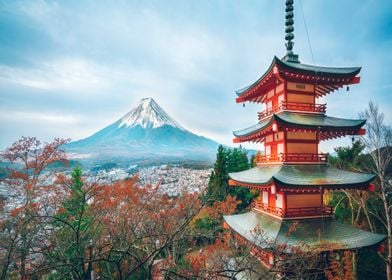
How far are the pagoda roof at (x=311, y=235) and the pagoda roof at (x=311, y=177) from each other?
1.59m

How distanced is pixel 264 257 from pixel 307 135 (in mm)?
5150

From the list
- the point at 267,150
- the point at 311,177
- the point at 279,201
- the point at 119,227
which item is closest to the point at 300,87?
the point at 267,150

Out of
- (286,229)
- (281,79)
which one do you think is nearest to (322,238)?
(286,229)

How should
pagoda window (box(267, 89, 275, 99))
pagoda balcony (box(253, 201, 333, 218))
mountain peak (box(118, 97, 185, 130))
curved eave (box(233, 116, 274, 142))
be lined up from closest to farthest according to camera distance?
pagoda balcony (box(253, 201, 333, 218)), curved eave (box(233, 116, 274, 142)), pagoda window (box(267, 89, 275, 99)), mountain peak (box(118, 97, 185, 130))

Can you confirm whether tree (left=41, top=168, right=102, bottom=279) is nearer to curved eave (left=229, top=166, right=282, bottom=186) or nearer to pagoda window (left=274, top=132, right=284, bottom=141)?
curved eave (left=229, top=166, right=282, bottom=186)

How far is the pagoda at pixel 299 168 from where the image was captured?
8.08 meters

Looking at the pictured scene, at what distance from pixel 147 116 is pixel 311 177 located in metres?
122

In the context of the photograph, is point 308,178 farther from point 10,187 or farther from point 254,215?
point 10,187

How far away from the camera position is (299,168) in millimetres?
9148

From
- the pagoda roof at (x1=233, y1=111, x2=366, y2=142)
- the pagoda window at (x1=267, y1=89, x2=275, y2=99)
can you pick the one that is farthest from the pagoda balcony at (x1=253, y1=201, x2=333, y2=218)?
the pagoda window at (x1=267, y1=89, x2=275, y2=99)

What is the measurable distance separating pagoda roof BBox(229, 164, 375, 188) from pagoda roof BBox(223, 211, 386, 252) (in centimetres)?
159

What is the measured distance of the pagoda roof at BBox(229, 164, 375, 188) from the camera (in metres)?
8.10

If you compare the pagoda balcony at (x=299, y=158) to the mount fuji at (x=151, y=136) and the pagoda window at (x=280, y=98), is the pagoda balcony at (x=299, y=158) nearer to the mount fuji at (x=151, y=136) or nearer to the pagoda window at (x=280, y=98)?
the pagoda window at (x=280, y=98)

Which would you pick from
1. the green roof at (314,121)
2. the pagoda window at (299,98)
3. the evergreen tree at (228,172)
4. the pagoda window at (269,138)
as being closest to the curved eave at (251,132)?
the pagoda window at (269,138)
